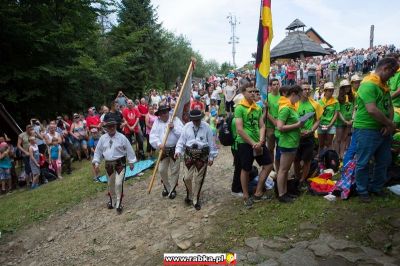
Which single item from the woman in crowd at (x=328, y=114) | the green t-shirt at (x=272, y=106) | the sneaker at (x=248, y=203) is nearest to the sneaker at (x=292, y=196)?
the sneaker at (x=248, y=203)

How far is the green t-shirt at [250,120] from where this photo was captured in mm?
5934

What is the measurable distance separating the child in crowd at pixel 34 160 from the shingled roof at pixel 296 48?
1933 cm

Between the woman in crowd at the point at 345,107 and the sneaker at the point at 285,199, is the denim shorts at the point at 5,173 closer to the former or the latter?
the sneaker at the point at 285,199

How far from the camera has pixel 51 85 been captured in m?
19.0

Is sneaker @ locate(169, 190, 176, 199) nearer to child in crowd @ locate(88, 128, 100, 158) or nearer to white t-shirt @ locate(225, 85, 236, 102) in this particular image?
child in crowd @ locate(88, 128, 100, 158)

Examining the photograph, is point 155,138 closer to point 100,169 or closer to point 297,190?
point 297,190

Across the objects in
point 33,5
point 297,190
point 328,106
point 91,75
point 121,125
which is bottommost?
point 297,190

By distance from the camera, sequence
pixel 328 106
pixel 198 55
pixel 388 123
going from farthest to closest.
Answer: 1. pixel 198 55
2. pixel 328 106
3. pixel 388 123

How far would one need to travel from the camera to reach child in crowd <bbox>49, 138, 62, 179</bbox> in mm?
11742

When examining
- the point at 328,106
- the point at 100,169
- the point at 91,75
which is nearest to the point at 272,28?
the point at 328,106

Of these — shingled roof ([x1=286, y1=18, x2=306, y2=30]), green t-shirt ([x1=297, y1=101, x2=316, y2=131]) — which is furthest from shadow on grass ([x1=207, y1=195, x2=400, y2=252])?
shingled roof ([x1=286, y1=18, x2=306, y2=30])

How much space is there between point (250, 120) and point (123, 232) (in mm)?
3229

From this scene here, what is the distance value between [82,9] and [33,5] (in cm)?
270

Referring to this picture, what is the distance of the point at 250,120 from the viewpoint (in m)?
5.98
